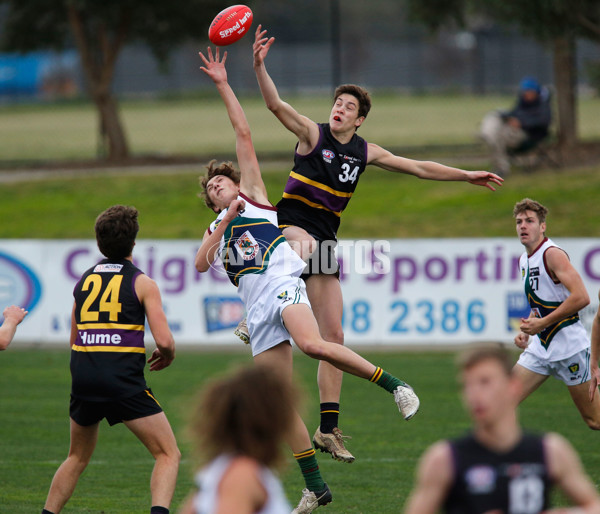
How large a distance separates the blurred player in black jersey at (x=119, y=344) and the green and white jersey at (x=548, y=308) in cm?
326

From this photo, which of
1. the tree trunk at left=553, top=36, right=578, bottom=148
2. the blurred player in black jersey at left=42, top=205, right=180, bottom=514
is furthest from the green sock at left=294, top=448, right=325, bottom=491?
the tree trunk at left=553, top=36, right=578, bottom=148

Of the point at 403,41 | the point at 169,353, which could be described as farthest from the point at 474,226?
the point at 403,41

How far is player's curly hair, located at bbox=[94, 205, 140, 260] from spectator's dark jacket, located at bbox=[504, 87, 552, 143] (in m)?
14.7

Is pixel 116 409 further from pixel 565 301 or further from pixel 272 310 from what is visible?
pixel 565 301

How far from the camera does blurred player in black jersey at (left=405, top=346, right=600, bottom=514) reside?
3314 mm

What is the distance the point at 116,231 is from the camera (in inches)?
212

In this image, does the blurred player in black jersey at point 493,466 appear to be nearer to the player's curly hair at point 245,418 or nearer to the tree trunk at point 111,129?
the player's curly hair at point 245,418

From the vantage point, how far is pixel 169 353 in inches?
219

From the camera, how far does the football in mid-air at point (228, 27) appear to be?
6.70 meters

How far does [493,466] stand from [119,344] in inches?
107

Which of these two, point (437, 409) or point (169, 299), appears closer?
point (437, 409)

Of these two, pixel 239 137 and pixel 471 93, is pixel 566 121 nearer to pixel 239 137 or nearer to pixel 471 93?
pixel 239 137

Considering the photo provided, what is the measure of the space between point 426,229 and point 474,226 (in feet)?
3.00

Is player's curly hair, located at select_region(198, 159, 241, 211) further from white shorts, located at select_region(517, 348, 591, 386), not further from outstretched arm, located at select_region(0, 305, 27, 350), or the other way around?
white shorts, located at select_region(517, 348, 591, 386)
